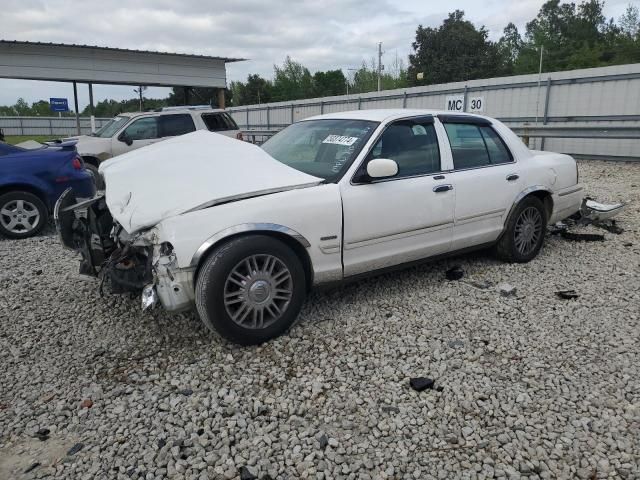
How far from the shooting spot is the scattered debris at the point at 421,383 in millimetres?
3021

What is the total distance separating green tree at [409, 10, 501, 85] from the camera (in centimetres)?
5044

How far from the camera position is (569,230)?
640 cm

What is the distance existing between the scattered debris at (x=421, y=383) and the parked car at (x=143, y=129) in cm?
934

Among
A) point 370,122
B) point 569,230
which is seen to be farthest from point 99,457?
point 569,230

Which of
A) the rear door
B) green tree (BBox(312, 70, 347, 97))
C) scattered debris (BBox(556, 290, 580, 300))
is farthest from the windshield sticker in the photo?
green tree (BBox(312, 70, 347, 97))

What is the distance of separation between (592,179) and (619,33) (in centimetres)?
5589

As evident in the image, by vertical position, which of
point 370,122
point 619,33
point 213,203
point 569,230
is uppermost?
point 619,33

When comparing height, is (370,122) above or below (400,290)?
above

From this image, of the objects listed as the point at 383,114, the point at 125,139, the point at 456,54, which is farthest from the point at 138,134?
the point at 456,54

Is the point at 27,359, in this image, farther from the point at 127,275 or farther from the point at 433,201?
the point at 433,201

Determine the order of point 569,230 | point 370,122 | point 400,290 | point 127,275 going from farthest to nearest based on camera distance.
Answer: point 569,230, point 400,290, point 370,122, point 127,275

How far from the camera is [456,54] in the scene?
51.2 metres

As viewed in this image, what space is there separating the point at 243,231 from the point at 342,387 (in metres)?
1.19

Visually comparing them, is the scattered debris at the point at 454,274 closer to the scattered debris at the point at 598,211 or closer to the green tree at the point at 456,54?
the scattered debris at the point at 598,211
